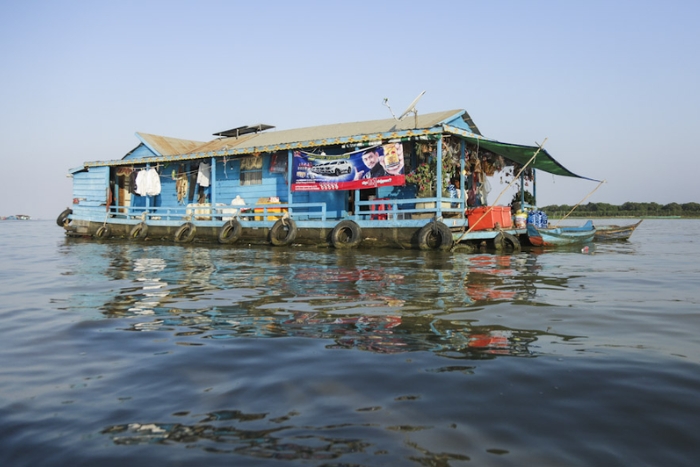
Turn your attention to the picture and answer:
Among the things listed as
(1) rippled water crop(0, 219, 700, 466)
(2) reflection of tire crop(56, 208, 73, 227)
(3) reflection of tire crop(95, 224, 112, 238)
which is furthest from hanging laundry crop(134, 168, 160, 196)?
(1) rippled water crop(0, 219, 700, 466)

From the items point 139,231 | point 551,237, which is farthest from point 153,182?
point 551,237

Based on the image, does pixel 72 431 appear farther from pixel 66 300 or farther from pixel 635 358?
pixel 66 300

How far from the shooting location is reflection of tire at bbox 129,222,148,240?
20.2 m

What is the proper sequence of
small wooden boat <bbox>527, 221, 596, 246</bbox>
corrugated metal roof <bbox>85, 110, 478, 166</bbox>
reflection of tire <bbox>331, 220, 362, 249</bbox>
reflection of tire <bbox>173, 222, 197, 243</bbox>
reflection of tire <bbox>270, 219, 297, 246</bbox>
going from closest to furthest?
small wooden boat <bbox>527, 221, 596, 246</bbox>, reflection of tire <bbox>331, 220, 362, 249</bbox>, corrugated metal roof <bbox>85, 110, 478, 166</bbox>, reflection of tire <bbox>270, 219, 297, 246</bbox>, reflection of tire <bbox>173, 222, 197, 243</bbox>

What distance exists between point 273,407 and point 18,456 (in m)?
1.10

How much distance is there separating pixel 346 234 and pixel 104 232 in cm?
1252

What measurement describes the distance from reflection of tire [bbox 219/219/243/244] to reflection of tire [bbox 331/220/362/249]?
4079mm

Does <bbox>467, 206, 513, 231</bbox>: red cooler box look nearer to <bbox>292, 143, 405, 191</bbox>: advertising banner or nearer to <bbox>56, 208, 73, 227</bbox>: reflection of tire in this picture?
<bbox>292, 143, 405, 191</bbox>: advertising banner

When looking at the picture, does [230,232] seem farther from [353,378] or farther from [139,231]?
[353,378]

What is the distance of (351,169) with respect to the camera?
51.2 ft

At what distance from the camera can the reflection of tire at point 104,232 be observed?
2186cm

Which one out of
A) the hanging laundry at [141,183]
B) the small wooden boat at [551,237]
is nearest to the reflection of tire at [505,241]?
the small wooden boat at [551,237]

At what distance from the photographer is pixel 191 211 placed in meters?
19.8

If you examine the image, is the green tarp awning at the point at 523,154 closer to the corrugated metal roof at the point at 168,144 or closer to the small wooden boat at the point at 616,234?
the small wooden boat at the point at 616,234
